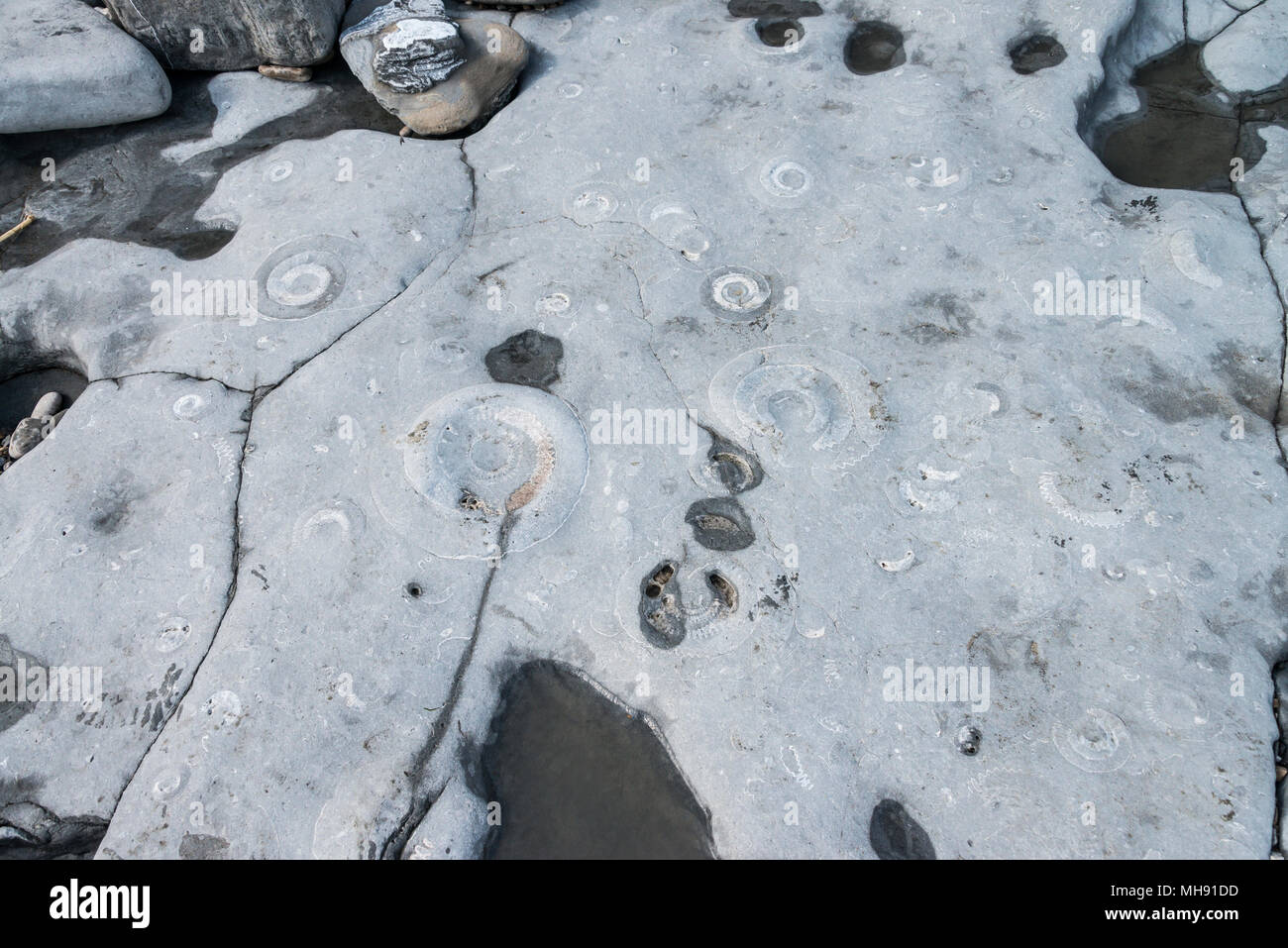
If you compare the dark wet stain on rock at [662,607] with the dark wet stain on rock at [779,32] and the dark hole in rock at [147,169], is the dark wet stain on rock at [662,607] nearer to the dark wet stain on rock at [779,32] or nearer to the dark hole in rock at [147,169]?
the dark hole in rock at [147,169]

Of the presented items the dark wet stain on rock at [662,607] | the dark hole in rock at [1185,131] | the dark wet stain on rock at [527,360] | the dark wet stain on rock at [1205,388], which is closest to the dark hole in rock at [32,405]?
the dark wet stain on rock at [527,360]

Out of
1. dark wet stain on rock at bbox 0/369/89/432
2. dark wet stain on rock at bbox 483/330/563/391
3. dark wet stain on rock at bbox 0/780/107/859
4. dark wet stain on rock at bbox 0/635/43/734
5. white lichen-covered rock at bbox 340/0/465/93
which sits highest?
white lichen-covered rock at bbox 340/0/465/93

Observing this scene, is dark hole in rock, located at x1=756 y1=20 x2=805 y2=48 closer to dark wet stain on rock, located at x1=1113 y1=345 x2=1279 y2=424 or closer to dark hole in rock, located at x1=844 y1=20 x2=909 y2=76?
dark hole in rock, located at x1=844 y1=20 x2=909 y2=76

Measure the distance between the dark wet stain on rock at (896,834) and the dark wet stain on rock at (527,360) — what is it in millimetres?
2035

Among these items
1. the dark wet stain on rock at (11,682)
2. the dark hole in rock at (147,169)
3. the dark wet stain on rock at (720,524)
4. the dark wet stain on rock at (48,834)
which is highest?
the dark hole in rock at (147,169)

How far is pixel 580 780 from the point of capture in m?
2.92

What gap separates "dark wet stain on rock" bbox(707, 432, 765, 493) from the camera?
3344 millimetres

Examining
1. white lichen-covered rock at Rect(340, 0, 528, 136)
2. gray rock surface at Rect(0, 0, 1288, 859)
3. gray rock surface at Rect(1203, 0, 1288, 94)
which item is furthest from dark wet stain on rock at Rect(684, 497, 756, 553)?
gray rock surface at Rect(1203, 0, 1288, 94)

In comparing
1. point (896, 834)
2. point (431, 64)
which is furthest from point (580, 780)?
point (431, 64)

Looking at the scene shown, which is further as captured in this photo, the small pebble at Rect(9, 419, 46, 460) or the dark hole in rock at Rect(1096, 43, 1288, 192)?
the dark hole in rock at Rect(1096, 43, 1288, 192)

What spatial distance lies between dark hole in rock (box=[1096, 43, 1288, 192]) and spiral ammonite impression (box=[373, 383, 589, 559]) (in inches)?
133

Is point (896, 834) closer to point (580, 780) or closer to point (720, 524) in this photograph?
point (580, 780)

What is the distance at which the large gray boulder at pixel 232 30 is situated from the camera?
4.88m
